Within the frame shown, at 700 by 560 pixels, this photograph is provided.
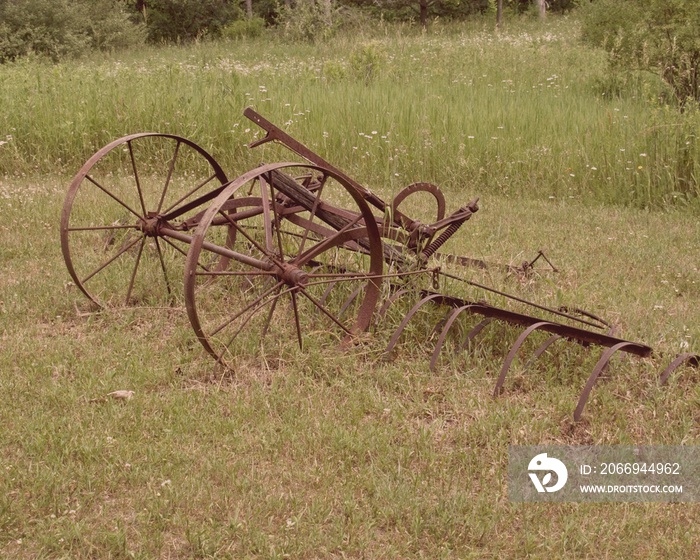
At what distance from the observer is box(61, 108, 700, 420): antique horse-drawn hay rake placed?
151 inches

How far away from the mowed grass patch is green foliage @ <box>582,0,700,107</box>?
4.40 meters

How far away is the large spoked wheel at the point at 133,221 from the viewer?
4.57 meters

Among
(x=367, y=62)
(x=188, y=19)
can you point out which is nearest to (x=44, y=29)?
(x=188, y=19)

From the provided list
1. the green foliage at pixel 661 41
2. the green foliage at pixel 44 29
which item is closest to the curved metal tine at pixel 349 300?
the green foliage at pixel 661 41

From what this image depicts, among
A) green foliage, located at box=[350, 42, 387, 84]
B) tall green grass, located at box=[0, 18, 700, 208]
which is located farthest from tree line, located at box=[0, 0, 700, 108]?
green foliage, located at box=[350, 42, 387, 84]

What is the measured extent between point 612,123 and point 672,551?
5.44 meters

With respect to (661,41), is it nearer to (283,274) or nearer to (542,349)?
(542,349)

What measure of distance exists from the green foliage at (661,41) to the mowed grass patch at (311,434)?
440 cm

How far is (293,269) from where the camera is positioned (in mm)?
3859

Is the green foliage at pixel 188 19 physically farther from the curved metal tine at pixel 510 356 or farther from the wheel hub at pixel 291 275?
the curved metal tine at pixel 510 356

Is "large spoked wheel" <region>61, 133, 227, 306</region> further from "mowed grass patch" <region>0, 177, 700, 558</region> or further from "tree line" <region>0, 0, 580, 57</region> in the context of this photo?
"tree line" <region>0, 0, 580, 57</region>

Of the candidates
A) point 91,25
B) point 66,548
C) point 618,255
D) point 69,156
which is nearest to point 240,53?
point 91,25

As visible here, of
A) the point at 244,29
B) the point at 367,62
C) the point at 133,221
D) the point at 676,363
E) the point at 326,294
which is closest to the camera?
the point at 676,363

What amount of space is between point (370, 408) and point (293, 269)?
71 cm
